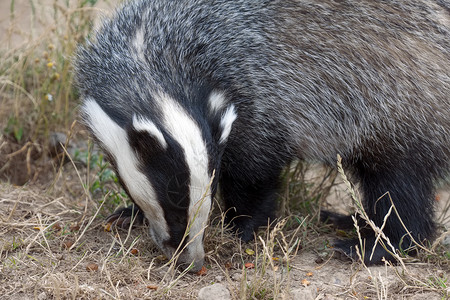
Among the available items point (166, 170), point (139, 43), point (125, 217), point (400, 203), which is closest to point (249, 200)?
point (125, 217)

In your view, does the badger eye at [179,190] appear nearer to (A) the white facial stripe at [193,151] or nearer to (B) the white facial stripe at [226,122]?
(A) the white facial stripe at [193,151]

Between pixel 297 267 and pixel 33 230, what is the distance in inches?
64.4

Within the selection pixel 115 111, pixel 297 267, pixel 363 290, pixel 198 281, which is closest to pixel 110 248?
pixel 198 281

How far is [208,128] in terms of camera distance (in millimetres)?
3160

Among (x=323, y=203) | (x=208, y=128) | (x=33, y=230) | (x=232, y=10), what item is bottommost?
(x=323, y=203)

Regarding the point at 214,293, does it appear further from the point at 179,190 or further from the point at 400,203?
the point at 400,203

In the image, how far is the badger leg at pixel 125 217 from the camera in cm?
401

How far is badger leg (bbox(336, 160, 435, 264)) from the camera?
375cm

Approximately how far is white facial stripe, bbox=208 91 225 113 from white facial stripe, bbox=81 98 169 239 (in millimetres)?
528

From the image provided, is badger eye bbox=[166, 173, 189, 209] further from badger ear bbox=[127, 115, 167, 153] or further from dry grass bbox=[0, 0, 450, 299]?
dry grass bbox=[0, 0, 450, 299]

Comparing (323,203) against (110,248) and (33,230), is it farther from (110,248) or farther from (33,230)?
(33,230)

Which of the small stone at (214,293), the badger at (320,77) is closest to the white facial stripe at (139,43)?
the badger at (320,77)

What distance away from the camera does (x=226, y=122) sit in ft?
10.7

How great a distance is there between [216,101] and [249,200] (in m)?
0.83
